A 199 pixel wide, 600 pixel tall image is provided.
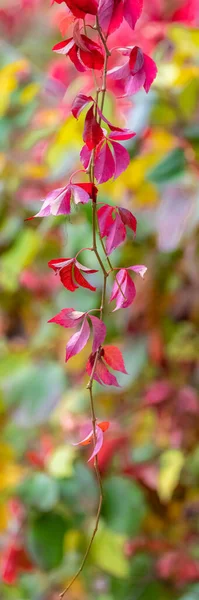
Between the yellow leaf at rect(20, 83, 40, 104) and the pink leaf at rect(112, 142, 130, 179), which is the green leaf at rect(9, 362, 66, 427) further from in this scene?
the pink leaf at rect(112, 142, 130, 179)

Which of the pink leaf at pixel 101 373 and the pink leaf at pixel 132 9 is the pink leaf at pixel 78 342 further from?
the pink leaf at pixel 132 9

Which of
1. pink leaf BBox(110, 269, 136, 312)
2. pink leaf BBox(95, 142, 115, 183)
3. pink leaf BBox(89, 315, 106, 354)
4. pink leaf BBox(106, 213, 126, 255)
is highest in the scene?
pink leaf BBox(95, 142, 115, 183)

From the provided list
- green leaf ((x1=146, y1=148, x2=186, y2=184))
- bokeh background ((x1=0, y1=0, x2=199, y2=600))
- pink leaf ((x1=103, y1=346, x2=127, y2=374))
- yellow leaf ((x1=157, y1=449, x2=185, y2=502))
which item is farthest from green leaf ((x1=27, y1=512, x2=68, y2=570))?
pink leaf ((x1=103, y1=346, x2=127, y2=374))

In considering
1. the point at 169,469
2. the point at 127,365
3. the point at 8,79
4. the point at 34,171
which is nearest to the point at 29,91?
the point at 8,79

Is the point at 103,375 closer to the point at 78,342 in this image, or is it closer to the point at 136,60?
the point at 78,342

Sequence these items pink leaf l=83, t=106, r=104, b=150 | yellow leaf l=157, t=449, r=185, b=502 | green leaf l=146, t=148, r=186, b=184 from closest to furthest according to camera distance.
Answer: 1. pink leaf l=83, t=106, r=104, b=150
2. green leaf l=146, t=148, r=186, b=184
3. yellow leaf l=157, t=449, r=185, b=502

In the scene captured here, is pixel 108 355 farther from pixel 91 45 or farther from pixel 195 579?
pixel 195 579

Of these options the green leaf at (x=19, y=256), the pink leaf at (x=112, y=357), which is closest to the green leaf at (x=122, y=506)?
the green leaf at (x=19, y=256)
